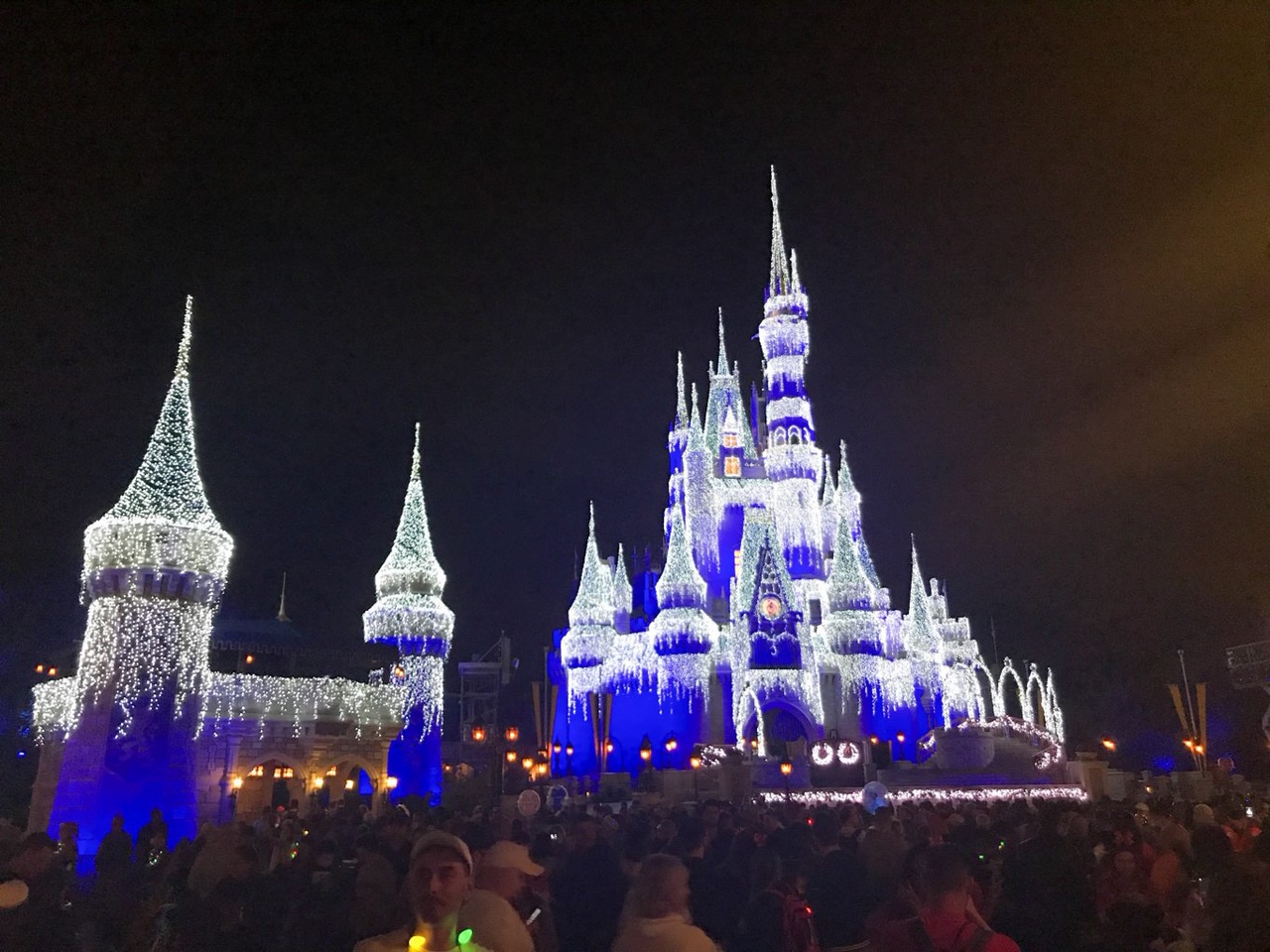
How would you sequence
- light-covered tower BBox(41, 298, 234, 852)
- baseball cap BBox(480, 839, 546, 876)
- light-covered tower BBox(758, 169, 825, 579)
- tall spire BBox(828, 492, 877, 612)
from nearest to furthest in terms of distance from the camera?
1. baseball cap BBox(480, 839, 546, 876)
2. light-covered tower BBox(41, 298, 234, 852)
3. tall spire BBox(828, 492, 877, 612)
4. light-covered tower BBox(758, 169, 825, 579)

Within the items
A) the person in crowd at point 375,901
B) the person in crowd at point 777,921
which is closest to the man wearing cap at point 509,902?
the person in crowd at point 375,901

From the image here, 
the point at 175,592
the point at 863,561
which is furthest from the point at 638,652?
the point at 175,592

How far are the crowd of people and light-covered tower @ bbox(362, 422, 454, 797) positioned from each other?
26.0 m

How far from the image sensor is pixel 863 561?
53.6 metres

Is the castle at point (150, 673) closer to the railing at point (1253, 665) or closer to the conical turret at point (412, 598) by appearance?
the conical turret at point (412, 598)

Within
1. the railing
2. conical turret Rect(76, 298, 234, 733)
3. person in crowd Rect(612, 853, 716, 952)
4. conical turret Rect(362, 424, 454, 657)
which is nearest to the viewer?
person in crowd Rect(612, 853, 716, 952)

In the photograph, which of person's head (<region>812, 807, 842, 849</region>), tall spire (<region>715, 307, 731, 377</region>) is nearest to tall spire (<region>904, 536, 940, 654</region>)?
tall spire (<region>715, 307, 731, 377</region>)

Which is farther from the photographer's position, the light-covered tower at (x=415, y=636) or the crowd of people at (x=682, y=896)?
the light-covered tower at (x=415, y=636)

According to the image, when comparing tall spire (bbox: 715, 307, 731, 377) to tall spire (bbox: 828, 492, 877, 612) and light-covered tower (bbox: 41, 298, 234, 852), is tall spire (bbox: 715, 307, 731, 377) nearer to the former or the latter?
tall spire (bbox: 828, 492, 877, 612)

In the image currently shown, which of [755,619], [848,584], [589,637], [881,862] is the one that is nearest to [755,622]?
[755,619]

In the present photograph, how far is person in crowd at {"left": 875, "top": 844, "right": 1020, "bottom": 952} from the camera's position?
14.9 ft

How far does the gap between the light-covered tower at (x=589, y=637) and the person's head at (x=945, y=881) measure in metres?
45.5

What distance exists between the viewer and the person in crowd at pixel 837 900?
21.2 feet

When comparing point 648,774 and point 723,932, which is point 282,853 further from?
point 648,774
